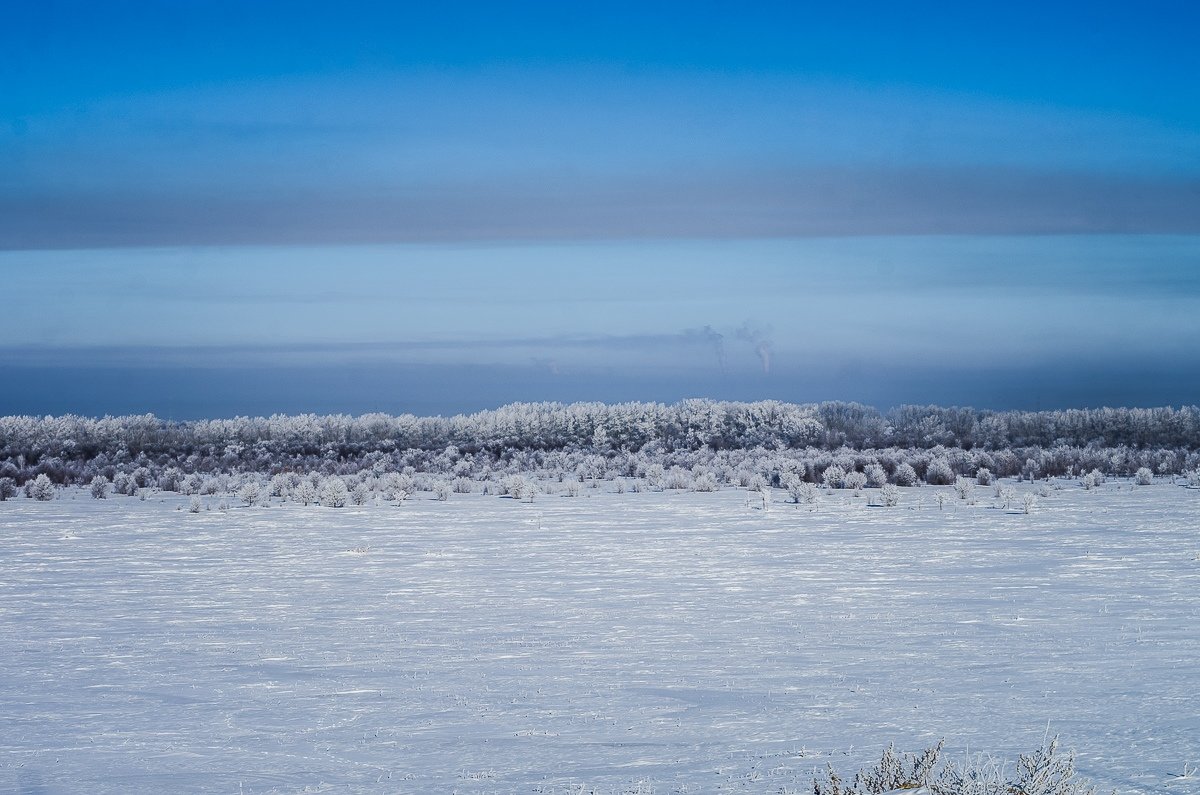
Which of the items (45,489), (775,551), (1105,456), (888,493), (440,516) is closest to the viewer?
(775,551)

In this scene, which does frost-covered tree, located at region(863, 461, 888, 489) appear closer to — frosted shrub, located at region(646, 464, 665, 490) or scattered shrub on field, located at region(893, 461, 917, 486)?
scattered shrub on field, located at region(893, 461, 917, 486)

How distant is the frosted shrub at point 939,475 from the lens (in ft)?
84.3

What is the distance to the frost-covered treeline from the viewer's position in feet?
92.8

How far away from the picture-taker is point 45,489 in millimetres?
22625

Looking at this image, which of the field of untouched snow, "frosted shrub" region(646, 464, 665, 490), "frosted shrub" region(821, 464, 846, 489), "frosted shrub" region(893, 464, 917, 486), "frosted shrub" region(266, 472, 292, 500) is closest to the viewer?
the field of untouched snow

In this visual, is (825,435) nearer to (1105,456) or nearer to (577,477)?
(1105,456)

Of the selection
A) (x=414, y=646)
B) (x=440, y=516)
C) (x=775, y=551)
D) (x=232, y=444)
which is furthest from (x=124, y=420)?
(x=414, y=646)

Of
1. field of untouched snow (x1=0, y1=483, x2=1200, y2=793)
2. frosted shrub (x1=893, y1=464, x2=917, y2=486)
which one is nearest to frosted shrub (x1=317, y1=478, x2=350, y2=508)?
field of untouched snow (x1=0, y1=483, x2=1200, y2=793)

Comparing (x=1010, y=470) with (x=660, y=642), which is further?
(x=1010, y=470)

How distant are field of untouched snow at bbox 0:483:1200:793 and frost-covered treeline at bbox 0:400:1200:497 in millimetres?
10214

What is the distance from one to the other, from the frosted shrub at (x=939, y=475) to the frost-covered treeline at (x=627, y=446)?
0.04 meters

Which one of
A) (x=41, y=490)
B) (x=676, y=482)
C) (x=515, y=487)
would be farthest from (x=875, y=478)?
(x=41, y=490)

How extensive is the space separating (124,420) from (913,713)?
45096mm

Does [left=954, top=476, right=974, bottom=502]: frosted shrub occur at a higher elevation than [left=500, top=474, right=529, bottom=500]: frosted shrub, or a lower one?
higher
